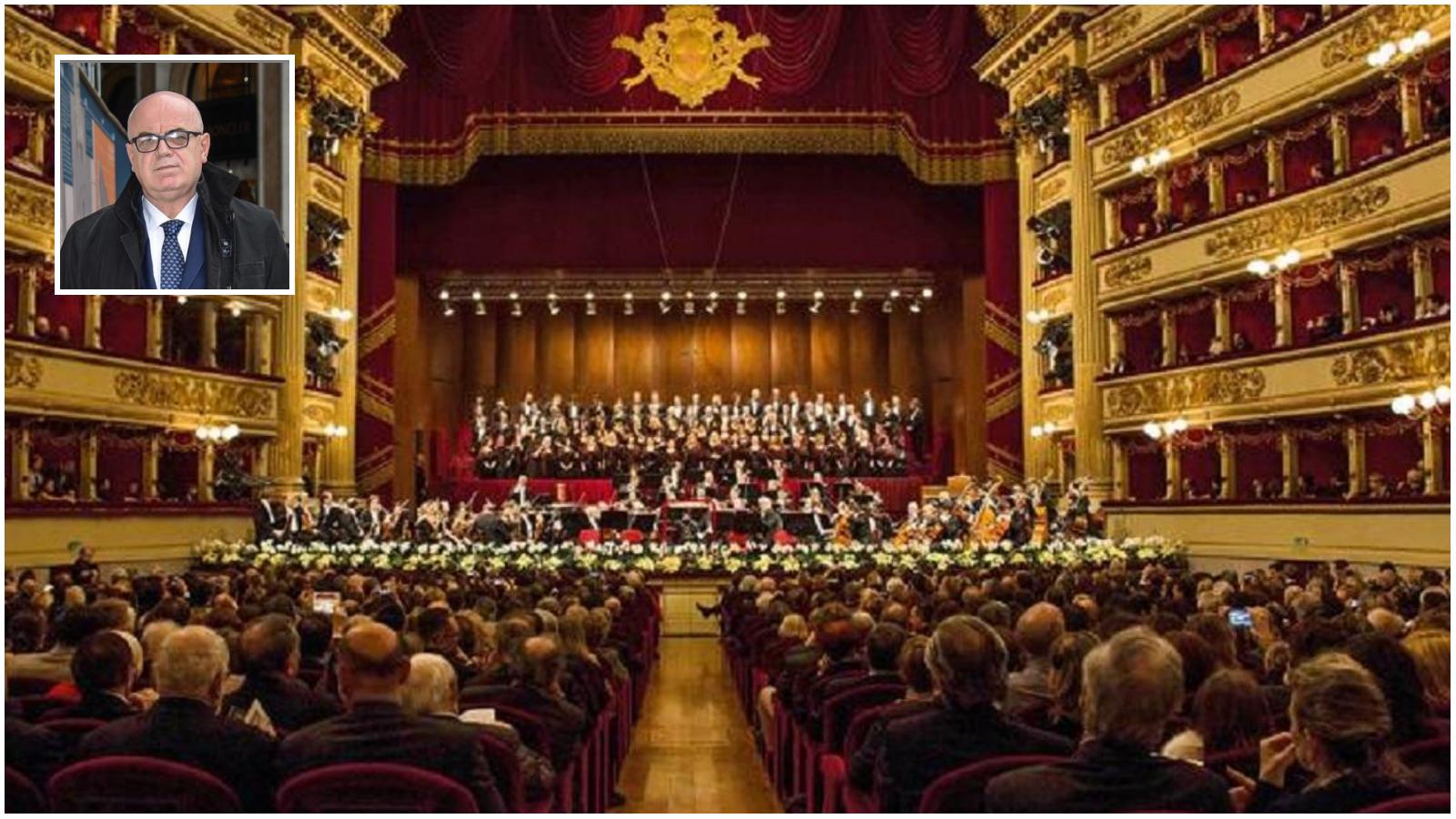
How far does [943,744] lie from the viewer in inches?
178

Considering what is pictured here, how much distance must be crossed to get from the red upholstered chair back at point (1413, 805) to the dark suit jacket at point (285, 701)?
3618 mm

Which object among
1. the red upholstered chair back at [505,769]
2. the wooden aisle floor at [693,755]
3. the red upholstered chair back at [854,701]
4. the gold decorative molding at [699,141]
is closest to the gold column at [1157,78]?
the gold decorative molding at [699,141]

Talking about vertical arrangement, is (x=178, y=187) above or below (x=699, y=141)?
below

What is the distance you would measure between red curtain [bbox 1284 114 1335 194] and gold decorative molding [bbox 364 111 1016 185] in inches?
328

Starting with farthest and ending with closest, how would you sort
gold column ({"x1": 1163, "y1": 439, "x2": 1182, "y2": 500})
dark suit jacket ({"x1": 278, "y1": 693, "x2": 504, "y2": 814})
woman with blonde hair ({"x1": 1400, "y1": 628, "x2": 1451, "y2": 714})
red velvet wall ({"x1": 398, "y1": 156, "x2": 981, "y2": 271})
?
red velvet wall ({"x1": 398, "y1": 156, "x2": 981, "y2": 271})
gold column ({"x1": 1163, "y1": 439, "x2": 1182, "y2": 500})
woman with blonde hair ({"x1": 1400, "y1": 628, "x2": 1451, "y2": 714})
dark suit jacket ({"x1": 278, "y1": 693, "x2": 504, "y2": 814})

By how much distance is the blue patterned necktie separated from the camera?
444 inches

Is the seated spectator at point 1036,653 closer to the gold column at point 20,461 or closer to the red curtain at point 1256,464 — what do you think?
the gold column at point 20,461

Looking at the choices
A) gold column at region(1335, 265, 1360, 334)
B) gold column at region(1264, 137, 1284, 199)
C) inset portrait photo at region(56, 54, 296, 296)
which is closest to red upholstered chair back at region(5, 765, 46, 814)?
inset portrait photo at region(56, 54, 296, 296)

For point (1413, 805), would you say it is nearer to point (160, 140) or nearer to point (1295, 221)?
point (160, 140)

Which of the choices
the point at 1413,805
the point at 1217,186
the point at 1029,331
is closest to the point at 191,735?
the point at 1413,805

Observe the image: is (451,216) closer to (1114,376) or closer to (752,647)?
(1114,376)

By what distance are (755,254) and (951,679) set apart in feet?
91.9

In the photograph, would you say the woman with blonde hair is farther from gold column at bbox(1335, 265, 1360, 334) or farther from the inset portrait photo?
gold column at bbox(1335, 265, 1360, 334)

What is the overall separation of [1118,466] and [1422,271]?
7500 mm
